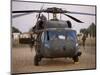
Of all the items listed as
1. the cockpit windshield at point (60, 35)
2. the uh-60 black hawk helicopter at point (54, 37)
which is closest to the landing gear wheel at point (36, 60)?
the uh-60 black hawk helicopter at point (54, 37)

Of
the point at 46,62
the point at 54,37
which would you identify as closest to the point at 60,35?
the point at 54,37

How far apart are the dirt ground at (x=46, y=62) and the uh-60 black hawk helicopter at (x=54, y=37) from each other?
6 centimetres

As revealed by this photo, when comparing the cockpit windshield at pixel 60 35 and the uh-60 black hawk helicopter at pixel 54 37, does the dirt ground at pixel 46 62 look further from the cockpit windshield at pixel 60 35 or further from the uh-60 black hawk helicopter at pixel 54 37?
the cockpit windshield at pixel 60 35

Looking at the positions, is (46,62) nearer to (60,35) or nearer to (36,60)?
(36,60)

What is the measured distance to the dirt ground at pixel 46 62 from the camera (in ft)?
7.49

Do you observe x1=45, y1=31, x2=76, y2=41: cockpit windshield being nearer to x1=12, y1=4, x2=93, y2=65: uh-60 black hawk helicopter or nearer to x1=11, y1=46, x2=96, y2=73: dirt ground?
x1=12, y1=4, x2=93, y2=65: uh-60 black hawk helicopter

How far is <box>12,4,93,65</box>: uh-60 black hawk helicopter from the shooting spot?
7.80 ft

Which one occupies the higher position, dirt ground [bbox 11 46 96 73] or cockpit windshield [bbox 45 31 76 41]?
cockpit windshield [bbox 45 31 76 41]

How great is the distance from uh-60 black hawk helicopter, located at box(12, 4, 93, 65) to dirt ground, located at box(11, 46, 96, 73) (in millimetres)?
59

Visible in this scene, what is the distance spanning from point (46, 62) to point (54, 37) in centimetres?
31

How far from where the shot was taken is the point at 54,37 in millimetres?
2418

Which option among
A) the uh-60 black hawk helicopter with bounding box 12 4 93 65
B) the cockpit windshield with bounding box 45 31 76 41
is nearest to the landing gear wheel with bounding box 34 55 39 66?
the uh-60 black hawk helicopter with bounding box 12 4 93 65
